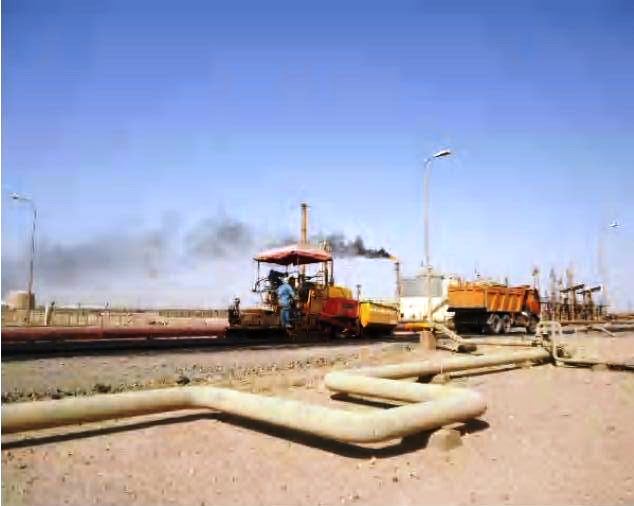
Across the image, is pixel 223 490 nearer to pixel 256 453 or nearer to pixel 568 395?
pixel 256 453

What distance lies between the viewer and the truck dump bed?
26.3m

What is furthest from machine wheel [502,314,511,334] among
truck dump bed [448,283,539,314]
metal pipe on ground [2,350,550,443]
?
metal pipe on ground [2,350,550,443]

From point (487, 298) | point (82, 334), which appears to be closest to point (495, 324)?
point (487, 298)

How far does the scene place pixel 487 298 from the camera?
26453 mm

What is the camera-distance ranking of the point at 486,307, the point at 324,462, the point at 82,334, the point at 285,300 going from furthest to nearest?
the point at 486,307, the point at 82,334, the point at 285,300, the point at 324,462

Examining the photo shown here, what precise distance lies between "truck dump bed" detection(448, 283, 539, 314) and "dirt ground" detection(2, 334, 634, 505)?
18.6 metres

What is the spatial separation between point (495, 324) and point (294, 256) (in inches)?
505

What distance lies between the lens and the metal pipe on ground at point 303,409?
480cm

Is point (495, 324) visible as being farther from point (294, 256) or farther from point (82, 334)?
point (82, 334)

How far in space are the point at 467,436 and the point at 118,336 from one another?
17.1 metres

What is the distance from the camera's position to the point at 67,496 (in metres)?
3.95

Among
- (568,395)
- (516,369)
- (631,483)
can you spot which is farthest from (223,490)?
(516,369)

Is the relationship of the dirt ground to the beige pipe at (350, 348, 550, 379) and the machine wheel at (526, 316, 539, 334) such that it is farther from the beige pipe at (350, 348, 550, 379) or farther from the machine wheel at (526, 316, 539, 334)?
the machine wheel at (526, 316, 539, 334)

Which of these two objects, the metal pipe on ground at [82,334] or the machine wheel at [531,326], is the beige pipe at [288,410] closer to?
the metal pipe on ground at [82,334]
